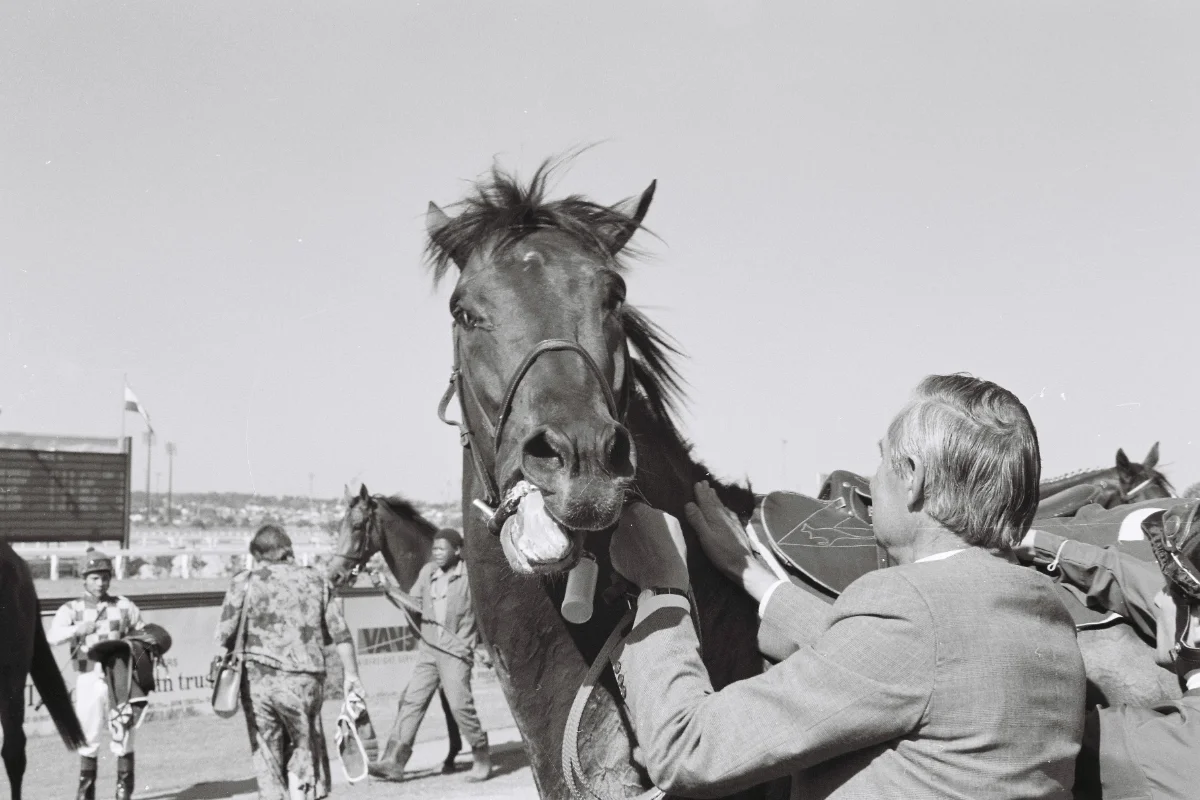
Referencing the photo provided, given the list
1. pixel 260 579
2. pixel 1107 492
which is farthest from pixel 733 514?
pixel 260 579

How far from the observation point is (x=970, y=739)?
1.46 meters

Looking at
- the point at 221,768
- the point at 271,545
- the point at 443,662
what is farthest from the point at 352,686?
the point at 221,768

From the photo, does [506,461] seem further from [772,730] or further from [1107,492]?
[1107,492]

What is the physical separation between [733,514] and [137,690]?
7.25m

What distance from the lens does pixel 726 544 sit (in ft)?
7.78

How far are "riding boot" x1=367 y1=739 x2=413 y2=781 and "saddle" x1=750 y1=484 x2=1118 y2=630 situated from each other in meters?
7.23

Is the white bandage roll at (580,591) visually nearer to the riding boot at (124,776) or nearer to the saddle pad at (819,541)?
the saddle pad at (819,541)

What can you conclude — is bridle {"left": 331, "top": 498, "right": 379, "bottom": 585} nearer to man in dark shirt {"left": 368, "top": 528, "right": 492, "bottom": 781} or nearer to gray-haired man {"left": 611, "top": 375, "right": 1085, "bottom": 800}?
man in dark shirt {"left": 368, "top": 528, "right": 492, "bottom": 781}

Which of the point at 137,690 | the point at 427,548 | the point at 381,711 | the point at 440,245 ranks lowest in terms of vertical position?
the point at 381,711

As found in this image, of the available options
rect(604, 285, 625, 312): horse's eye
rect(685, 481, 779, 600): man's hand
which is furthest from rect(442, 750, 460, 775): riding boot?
rect(604, 285, 625, 312): horse's eye

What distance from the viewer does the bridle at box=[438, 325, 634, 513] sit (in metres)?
2.19

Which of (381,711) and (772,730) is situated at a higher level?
(772,730)

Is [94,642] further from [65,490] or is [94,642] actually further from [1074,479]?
[1074,479]

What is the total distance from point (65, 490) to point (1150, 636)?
13766 mm
